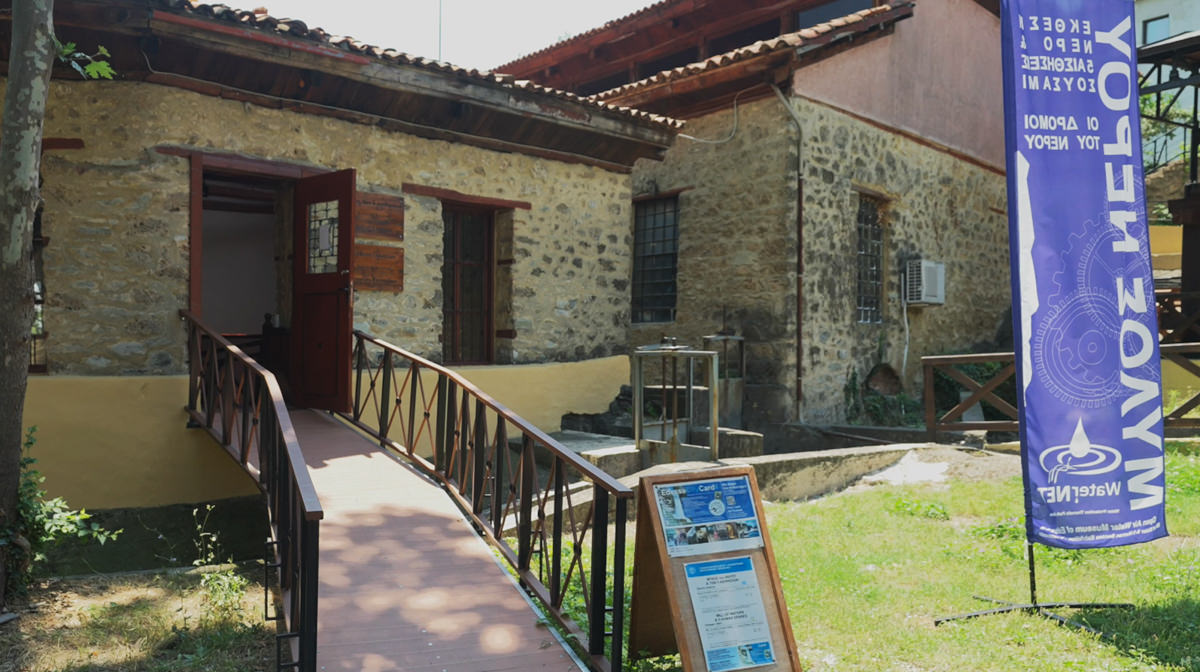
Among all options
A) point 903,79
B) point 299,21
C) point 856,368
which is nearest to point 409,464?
point 299,21

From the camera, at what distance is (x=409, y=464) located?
602cm

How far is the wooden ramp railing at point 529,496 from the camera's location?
353 cm

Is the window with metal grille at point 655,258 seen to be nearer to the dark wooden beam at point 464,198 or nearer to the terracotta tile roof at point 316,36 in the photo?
the dark wooden beam at point 464,198

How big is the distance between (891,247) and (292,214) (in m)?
7.22

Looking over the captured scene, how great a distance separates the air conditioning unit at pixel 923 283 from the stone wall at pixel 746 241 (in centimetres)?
241

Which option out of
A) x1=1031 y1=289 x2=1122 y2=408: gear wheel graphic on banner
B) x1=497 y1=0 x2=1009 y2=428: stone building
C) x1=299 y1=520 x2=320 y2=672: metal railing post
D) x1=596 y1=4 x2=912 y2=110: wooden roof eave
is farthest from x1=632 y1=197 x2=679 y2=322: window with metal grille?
x1=299 y1=520 x2=320 y2=672: metal railing post

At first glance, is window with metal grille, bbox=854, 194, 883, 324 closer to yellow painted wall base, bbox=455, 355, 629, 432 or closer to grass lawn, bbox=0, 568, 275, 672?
yellow painted wall base, bbox=455, 355, 629, 432

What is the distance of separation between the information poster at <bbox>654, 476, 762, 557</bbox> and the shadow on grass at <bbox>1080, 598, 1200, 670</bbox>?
5.66ft

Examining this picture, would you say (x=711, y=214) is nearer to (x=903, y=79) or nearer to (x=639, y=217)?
(x=639, y=217)

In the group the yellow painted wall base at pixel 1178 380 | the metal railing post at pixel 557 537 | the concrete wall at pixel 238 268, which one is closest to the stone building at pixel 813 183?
the yellow painted wall base at pixel 1178 380

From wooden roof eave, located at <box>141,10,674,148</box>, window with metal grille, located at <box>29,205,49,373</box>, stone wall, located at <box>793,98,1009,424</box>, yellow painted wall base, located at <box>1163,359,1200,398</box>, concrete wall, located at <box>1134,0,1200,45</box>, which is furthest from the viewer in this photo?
concrete wall, located at <box>1134,0,1200,45</box>

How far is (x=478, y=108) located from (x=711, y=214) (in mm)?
3599

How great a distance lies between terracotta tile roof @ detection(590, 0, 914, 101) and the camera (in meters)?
9.09

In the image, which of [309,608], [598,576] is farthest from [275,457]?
[598,576]
